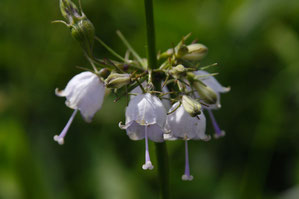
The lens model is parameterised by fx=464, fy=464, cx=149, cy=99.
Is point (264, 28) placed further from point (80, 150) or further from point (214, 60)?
point (80, 150)

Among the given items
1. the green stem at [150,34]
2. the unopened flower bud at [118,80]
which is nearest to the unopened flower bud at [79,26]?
the unopened flower bud at [118,80]

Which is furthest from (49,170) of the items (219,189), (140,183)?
(219,189)

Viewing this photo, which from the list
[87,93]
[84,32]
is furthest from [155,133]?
[84,32]

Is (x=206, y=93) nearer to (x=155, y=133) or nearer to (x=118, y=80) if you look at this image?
(x=155, y=133)

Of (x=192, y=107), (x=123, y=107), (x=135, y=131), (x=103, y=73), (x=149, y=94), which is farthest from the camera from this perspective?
(x=123, y=107)

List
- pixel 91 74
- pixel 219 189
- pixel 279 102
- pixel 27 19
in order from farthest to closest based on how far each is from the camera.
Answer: pixel 27 19 < pixel 279 102 < pixel 219 189 < pixel 91 74

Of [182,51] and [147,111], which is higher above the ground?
[182,51]
